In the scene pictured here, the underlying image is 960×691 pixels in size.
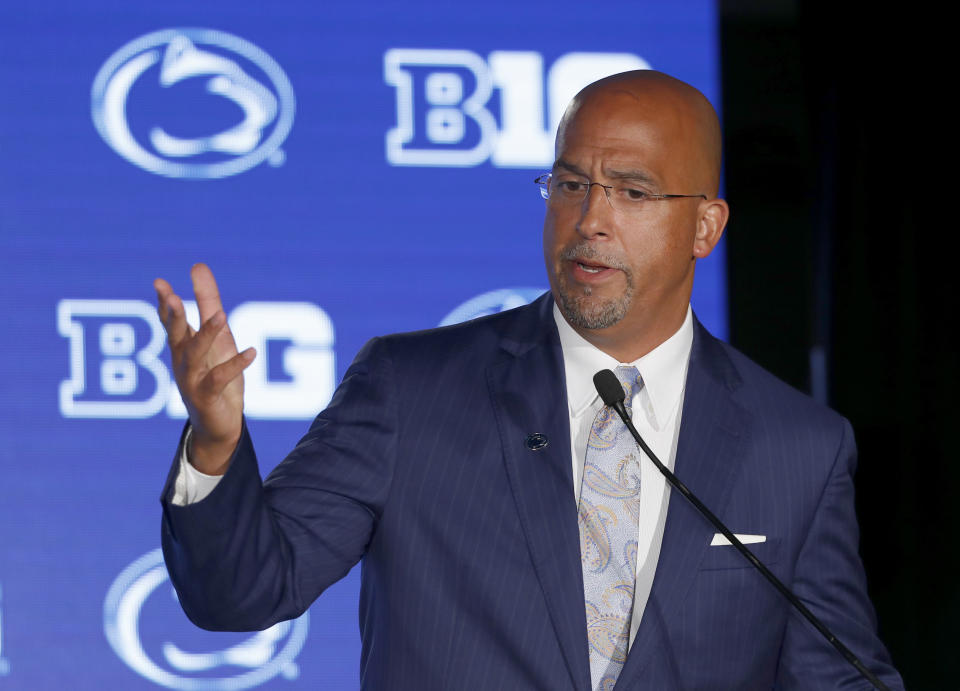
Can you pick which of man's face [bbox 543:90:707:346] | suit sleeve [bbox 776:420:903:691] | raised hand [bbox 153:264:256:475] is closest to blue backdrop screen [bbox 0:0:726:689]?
man's face [bbox 543:90:707:346]

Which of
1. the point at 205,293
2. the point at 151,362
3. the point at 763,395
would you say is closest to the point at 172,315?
the point at 205,293

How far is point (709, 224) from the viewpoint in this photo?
6.88 feet

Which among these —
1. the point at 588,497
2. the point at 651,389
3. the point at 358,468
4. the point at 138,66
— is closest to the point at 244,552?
the point at 358,468

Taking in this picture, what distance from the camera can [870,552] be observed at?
11.7 feet

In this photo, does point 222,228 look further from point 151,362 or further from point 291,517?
point 291,517

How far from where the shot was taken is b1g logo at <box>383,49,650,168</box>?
3141 mm

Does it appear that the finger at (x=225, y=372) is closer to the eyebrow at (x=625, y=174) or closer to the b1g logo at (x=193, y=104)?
the eyebrow at (x=625, y=174)

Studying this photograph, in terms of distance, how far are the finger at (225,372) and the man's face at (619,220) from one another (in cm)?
70

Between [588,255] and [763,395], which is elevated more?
[588,255]

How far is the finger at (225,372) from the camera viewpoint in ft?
4.46

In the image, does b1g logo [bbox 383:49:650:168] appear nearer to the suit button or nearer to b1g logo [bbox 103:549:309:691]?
b1g logo [bbox 103:549:309:691]

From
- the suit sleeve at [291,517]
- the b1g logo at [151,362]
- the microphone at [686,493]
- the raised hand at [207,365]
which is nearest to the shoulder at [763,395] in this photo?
the microphone at [686,493]

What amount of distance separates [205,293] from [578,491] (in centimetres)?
71

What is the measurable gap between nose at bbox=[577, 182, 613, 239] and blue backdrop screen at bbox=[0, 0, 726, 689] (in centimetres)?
128
